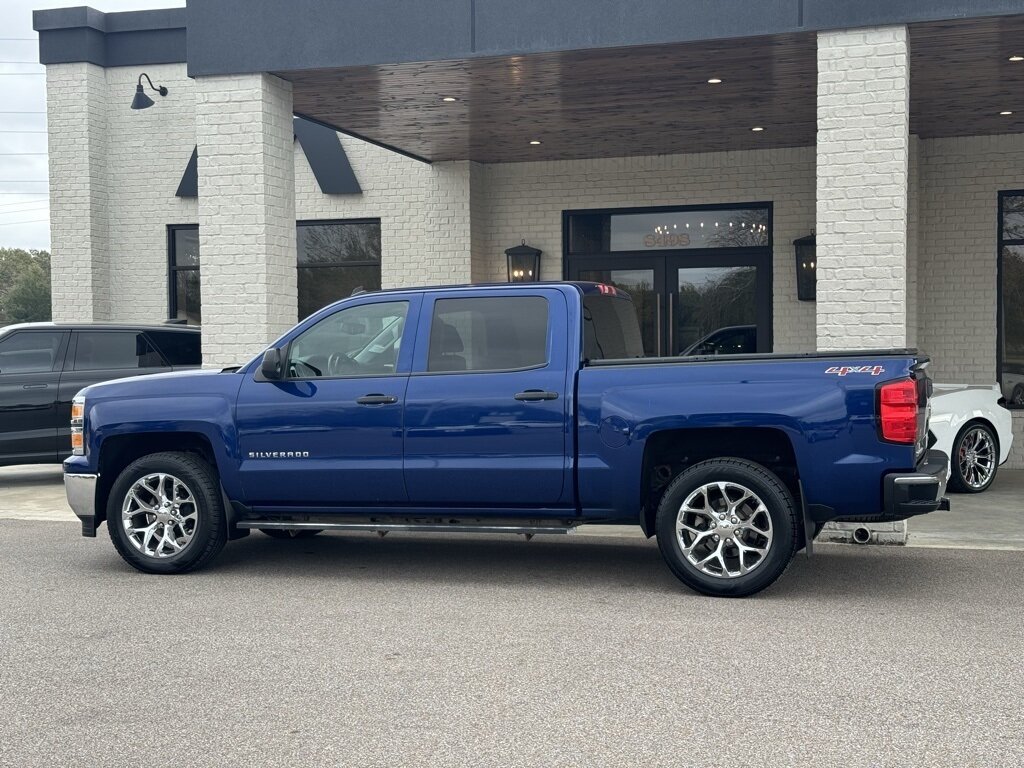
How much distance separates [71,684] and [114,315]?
13.8m

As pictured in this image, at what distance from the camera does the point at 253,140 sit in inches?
448

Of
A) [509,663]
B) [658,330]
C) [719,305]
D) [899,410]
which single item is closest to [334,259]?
[658,330]

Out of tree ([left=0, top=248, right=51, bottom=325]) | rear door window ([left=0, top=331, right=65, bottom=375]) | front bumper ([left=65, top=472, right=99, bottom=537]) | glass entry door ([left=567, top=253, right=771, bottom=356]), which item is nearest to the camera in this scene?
front bumper ([left=65, top=472, right=99, bottom=537])

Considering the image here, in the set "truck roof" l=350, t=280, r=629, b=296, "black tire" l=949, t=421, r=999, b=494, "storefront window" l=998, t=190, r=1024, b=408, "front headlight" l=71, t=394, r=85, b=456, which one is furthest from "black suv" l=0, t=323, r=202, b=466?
"storefront window" l=998, t=190, r=1024, b=408

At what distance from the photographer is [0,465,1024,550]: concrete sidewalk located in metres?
9.72

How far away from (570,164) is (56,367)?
23.6 feet

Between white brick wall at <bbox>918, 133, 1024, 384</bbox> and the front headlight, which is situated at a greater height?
white brick wall at <bbox>918, 133, 1024, 384</bbox>

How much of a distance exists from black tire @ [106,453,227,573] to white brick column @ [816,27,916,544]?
4627mm

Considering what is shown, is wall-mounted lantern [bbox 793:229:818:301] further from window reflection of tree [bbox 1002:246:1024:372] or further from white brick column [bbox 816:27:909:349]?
white brick column [bbox 816:27:909:349]

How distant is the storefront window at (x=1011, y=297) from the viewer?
1534 cm

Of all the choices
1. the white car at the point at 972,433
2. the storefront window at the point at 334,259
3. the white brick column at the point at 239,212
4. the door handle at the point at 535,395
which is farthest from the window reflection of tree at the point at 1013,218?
the door handle at the point at 535,395

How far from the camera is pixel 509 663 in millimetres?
5930

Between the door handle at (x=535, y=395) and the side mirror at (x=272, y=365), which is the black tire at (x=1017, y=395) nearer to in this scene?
the door handle at (x=535, y=395)

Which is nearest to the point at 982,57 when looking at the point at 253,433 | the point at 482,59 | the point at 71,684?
the point at 482,59
